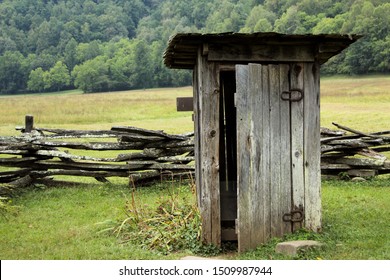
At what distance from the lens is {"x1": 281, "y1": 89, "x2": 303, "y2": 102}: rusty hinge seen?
721 cm

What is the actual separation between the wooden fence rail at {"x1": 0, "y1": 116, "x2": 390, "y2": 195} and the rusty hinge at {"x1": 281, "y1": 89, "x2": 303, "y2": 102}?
18.1 ft

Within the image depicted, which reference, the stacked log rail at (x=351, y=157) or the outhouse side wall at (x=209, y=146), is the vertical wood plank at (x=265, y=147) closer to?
the outhouse side wall at (x=209, y=146)

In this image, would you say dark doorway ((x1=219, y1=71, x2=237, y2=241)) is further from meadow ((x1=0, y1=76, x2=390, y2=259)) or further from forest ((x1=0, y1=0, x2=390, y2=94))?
forest ((x1=0, y1=0, x2=390, y2=94))

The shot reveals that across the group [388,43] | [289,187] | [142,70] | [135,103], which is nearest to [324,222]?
[289,187]

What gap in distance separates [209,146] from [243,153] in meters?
0.41

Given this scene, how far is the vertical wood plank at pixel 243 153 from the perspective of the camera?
695cm

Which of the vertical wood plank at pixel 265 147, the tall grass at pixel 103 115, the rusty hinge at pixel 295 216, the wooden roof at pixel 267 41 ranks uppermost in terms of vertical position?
the wooden roof at pixel 267 41

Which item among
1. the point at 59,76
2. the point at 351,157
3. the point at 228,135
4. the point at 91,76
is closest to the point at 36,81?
the point at 59,76

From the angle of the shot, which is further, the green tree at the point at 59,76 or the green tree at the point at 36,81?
the green tree at the point at 59,76

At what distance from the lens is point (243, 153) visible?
698 centimetres

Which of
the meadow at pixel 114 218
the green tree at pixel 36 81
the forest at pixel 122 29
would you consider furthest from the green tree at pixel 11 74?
the meadow at pixel 114 218

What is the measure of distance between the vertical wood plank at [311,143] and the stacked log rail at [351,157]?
560cm

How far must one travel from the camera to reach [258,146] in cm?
706

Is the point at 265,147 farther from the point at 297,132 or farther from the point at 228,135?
the point at 228,135
